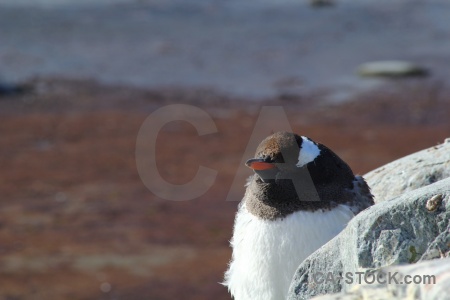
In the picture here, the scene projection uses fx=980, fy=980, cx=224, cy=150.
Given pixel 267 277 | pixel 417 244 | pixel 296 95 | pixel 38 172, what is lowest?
pixel 417 244

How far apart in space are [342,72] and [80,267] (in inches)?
494

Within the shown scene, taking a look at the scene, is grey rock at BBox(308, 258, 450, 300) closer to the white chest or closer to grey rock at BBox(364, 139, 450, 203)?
the white chest

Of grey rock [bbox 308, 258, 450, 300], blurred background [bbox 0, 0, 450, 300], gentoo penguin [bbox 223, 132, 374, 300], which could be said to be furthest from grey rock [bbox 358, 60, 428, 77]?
Result: grey rock [bbox 308, 258, 450, 300]

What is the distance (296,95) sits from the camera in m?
24.5

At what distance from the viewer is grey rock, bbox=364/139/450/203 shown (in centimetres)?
607

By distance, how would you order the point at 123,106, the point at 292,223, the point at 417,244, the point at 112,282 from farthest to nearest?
the point at 123,106 < the point at 112,282 < the point at 292,223 < the point at 417,244

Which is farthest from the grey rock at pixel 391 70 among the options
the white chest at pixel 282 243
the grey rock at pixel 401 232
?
the grey rock at pixel 401 232

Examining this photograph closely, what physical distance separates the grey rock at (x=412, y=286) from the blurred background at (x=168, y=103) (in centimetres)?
1034

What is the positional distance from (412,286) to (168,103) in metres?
20.4

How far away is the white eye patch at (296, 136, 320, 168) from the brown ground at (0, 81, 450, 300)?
27.7 feet

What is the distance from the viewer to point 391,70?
2567 cm

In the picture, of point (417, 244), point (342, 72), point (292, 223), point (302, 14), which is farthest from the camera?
point (302, 14)

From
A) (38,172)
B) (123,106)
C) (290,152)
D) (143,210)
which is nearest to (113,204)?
(143,210)

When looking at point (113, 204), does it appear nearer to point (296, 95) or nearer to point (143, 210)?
point (143, 210)
